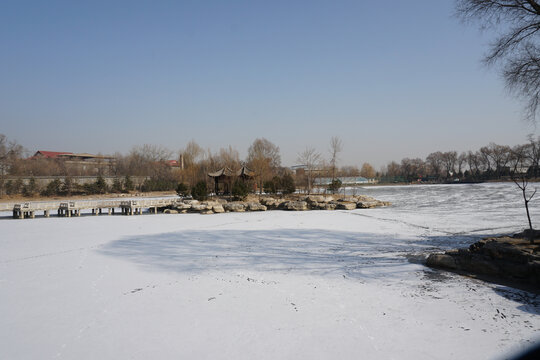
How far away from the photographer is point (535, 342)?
350 cm

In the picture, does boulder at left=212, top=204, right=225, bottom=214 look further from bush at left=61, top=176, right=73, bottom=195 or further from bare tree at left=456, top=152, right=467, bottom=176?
bare tree at left=456, top=152, right=467, bottom=176

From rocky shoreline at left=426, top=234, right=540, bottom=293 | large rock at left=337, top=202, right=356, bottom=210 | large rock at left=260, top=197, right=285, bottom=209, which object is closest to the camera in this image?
rocky shoreline at left=426, top=234, right=540, bottom=293

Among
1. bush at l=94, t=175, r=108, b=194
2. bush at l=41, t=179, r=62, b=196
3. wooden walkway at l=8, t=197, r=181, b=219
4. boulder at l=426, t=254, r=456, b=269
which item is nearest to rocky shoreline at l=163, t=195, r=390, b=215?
wooden walkway at l=8, t=197, r=181, b=219

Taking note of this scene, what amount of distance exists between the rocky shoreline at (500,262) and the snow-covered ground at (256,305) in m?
0.42

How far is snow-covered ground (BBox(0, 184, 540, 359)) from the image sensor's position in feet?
12.3

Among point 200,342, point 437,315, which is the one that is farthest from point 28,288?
point 437,315

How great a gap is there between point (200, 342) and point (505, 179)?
70.4 metres

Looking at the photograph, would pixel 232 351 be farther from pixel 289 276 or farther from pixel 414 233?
pixel 414 233

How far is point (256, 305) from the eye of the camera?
507 cm

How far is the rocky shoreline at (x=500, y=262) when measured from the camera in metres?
5.41

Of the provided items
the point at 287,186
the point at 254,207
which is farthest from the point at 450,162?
the point at 254,207

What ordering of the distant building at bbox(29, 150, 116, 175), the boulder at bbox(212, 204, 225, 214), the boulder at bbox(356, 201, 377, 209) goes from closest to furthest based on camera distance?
the boulder at bbox(212, 204, 225, 214), the boulder at bbox(356, 201, 377, 209), the distant building at bbox(29, 150, 116, 175)

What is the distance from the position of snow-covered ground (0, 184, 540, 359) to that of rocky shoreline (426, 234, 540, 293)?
1.38 ft

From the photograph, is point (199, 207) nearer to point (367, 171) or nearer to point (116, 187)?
point (116, 187)
